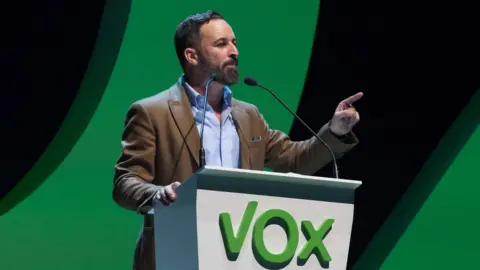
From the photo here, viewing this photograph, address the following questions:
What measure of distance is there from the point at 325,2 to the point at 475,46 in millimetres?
767

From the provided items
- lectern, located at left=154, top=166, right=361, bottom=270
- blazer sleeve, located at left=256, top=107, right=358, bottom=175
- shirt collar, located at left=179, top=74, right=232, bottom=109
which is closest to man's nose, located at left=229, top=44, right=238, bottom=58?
shirt collar, located at left=179, top=74, right=232, bottom=109

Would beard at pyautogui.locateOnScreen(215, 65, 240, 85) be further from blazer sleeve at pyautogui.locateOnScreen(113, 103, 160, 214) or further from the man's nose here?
blazer sleeve at pyautogui.locateOnScreen(113, 103, 160, 214)

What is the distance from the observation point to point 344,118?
233 centimetres

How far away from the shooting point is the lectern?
1.78 metres

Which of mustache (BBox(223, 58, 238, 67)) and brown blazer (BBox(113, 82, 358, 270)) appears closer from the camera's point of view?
brown blazer (BBox(113, 82, 358, 270))

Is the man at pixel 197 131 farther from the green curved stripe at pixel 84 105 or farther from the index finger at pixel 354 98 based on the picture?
the green curved stripe at pixel 84 105

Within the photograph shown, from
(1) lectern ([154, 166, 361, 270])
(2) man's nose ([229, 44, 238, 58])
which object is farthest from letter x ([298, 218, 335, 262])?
(2) man's nose ([229, 44, 238, 58])

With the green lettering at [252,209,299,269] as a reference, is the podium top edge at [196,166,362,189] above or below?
above

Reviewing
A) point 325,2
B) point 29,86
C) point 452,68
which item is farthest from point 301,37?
point 29,86

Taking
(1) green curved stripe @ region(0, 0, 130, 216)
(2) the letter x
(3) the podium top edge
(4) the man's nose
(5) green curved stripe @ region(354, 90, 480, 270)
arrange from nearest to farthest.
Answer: (3) the podium top edge → (2) the letter x → (4) the man's nose → (5) green curved stripe @ region(354, 90, 480, 270) → (1) green curved stripe @ region(0, 0, 130, 216)

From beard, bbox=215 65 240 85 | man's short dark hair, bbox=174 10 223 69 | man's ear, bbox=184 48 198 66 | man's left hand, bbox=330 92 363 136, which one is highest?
Result: man's short dark hair, bbox=174 10 223 69

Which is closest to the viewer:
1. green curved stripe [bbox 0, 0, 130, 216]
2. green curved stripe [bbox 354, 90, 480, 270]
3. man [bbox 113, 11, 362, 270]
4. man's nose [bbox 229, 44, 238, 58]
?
man [bbox 113, 11, 362, 270]

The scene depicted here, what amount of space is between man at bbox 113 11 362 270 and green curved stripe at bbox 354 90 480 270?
0.79 meters

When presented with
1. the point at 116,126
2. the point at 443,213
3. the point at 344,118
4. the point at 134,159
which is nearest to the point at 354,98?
the point at 344,118
